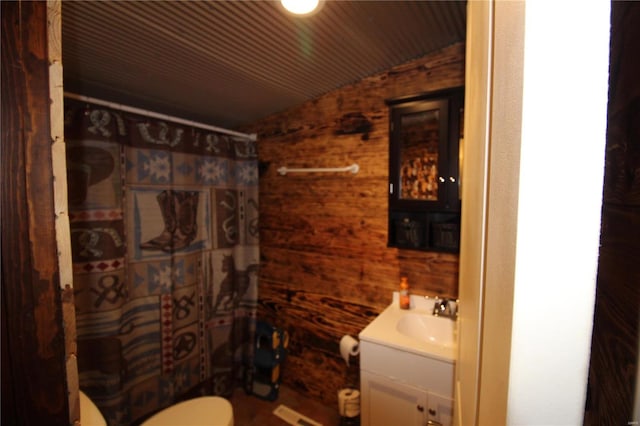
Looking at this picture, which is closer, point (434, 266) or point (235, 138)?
point (434, 266)

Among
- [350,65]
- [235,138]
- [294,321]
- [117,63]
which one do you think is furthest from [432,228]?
[117,63]

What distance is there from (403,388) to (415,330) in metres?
0.35

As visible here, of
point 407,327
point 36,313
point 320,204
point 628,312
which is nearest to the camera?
point 628,312

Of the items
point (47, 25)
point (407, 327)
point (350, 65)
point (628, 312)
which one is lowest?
point (407, 327)

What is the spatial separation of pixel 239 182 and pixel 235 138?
0.35 metres

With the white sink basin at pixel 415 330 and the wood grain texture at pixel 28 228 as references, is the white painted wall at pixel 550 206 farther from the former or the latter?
the white sink basin at pixel 415 330

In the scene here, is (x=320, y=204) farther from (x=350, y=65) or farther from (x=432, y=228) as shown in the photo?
(x=350, y=65)

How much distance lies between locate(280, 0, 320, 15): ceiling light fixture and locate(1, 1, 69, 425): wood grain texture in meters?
0.82

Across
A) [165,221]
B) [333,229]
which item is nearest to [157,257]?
[165,221]

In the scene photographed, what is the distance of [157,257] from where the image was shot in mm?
1795

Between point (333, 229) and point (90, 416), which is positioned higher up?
point (333, 229)

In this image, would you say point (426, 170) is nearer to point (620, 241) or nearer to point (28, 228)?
point (620, 241)

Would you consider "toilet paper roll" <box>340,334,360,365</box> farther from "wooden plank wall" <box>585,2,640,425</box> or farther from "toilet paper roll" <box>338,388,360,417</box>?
"wooden plank wall" <box>585,2,640,425</box>

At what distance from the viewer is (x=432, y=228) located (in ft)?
5.42
